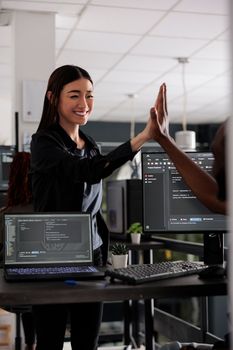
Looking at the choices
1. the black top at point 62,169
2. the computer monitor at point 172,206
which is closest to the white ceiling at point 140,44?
the computer monitor at point 172,206

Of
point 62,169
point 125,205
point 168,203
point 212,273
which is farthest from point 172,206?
point 125,205

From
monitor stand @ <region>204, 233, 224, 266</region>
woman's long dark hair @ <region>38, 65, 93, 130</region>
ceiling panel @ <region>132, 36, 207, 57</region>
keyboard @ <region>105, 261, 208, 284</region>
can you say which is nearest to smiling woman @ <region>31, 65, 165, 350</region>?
woman's long dark hair @ <region>38, 65, 93, 130</region>

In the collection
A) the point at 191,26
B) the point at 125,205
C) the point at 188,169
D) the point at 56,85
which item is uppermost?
the point at 191,26

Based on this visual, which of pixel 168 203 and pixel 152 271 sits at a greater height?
pixel 168 203

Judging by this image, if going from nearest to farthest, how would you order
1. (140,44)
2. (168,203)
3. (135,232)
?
(168,203), (135,232), (140,44)

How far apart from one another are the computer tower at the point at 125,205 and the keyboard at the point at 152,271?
2.34 metres

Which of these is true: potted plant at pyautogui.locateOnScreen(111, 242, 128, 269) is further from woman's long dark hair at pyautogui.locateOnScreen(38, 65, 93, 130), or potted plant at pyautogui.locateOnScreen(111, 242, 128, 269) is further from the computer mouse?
woman's long dark hair at pyautogui.locateOnScreen(38, 65, 93, 130)

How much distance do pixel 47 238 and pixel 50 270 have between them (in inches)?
5.1

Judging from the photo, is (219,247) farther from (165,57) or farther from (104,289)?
(165,57)

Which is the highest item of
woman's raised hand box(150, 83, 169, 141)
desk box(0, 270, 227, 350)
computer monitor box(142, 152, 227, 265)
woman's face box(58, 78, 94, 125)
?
woman's face box(58, 78, 94, 125)

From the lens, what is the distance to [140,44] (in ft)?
17.1

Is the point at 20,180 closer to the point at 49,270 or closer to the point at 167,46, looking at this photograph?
the point at 49,270

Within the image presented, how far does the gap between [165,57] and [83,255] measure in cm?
417

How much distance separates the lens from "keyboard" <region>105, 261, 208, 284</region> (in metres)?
A: 1.62
